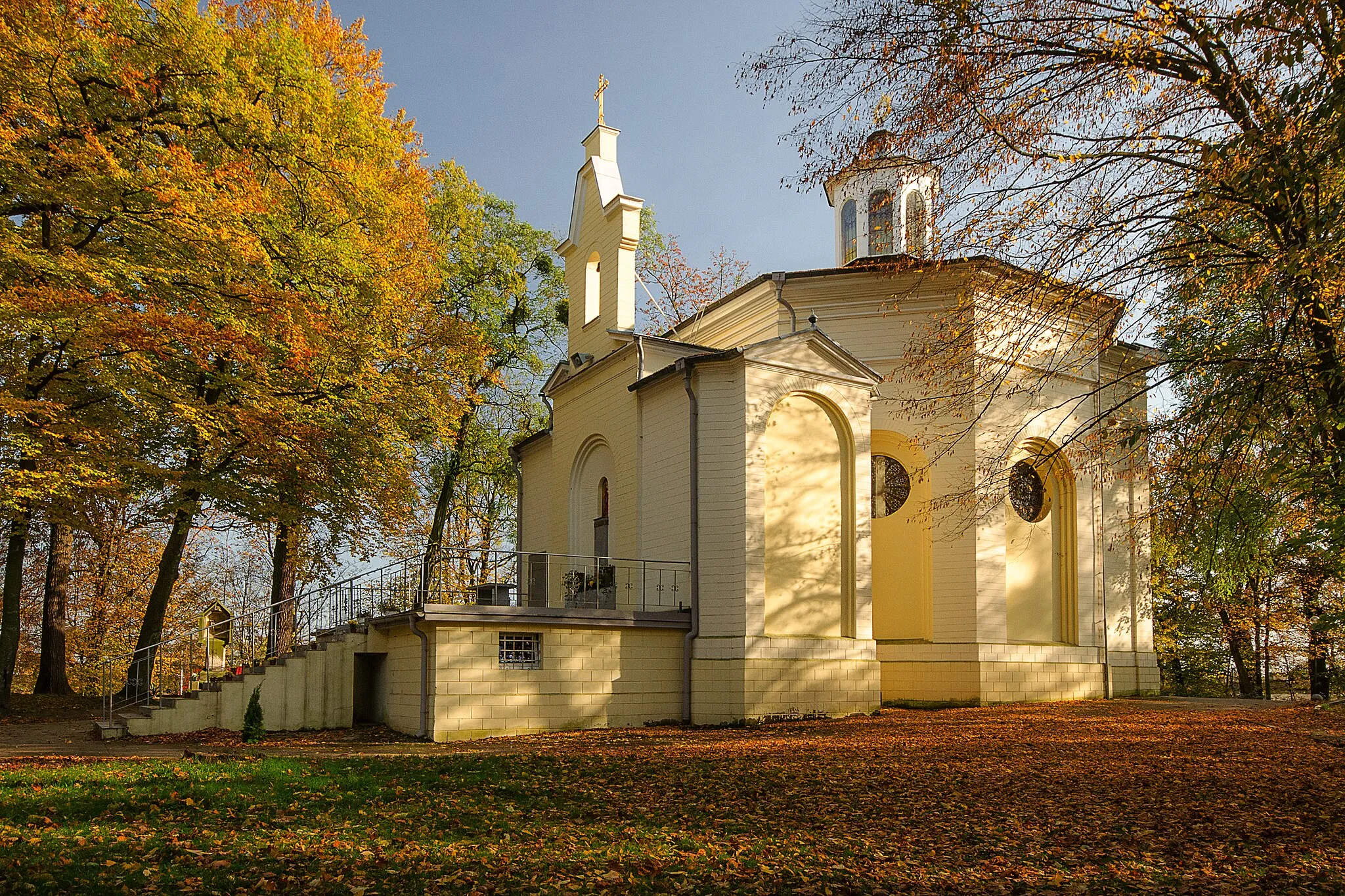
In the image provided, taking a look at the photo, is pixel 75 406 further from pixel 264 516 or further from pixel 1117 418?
pixel 1117 418

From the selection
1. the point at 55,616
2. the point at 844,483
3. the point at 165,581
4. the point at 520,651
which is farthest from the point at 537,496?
the point at 55,616

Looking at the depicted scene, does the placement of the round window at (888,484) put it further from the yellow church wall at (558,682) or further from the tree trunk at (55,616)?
the tree trunk at (55,616)

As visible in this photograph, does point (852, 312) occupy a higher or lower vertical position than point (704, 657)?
higher

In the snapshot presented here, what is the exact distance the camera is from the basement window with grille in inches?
605

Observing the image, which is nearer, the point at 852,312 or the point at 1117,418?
the point at 1117,418

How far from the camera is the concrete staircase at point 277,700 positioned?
16.3 m


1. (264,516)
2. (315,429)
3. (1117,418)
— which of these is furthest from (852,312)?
(264,516)

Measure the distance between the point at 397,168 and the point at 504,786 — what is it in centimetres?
1753

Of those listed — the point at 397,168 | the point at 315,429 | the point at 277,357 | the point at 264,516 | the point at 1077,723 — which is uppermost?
the point at 397,168

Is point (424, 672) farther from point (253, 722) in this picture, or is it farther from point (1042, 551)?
point (1042, 551)

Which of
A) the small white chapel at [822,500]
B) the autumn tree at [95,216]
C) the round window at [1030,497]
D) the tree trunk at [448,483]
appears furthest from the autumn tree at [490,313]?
the round window at [1030,497]

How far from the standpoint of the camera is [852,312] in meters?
20.4

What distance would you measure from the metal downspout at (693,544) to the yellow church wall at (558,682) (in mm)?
142

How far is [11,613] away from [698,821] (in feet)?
57.9
